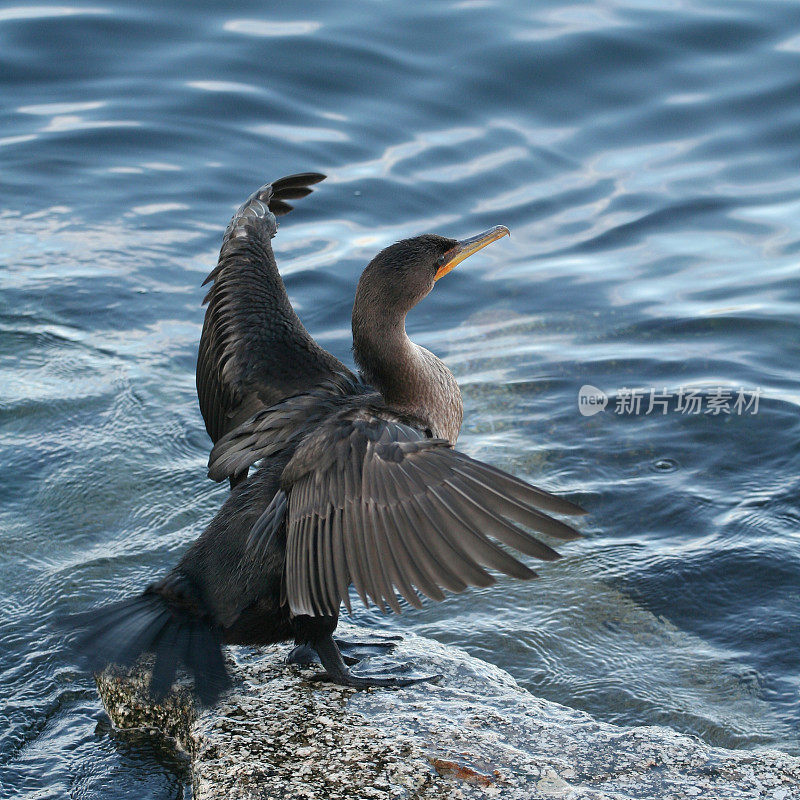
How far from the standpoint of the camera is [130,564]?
4.63 meters

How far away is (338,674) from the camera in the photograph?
3.59 meters

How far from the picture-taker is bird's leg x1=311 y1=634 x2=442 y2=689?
11.6ft

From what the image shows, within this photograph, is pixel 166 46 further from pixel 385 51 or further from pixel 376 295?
pixel 376 295

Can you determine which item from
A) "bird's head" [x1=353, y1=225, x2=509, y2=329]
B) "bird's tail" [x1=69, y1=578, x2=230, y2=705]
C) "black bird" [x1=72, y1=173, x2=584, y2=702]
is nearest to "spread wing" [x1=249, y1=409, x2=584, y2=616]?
"black bird" [x1=72, y1=173, x2=584, y2=702]

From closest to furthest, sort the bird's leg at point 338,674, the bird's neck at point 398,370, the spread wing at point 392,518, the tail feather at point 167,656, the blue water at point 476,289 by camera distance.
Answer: the spread wing at point 392,518, the tail feather at point 167,656, the bird's leg at point 338,674, the bird's neck at point 398,370, the blue water at point 476,289

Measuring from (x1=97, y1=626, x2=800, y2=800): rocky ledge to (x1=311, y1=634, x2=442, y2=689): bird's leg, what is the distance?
0.15ft

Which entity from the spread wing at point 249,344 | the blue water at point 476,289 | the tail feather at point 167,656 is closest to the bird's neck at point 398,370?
the spread wing at point 249,344

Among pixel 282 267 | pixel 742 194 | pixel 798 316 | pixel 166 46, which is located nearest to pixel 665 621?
pixel 798 316

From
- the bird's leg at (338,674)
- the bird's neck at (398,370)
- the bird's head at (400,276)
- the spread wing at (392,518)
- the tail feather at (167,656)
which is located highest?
the bird's head at (400,276)

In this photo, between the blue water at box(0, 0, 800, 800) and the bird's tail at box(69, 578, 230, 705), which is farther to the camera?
the blue water at box(0, 0, 800, 800)

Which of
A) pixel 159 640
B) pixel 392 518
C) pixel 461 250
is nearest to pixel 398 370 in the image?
pixel 461 250

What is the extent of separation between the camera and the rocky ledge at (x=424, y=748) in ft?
9.58

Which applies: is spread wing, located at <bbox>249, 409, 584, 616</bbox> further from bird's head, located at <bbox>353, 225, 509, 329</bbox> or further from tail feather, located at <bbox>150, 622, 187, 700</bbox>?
bird's head, located at <bbox>353, 225, 509, 329</bbox>

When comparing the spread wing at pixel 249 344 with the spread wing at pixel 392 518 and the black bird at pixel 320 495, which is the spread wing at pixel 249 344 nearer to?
the black bird at pixel 320 495
